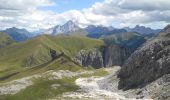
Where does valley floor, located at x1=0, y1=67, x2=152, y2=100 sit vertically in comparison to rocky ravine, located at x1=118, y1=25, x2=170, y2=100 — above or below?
below

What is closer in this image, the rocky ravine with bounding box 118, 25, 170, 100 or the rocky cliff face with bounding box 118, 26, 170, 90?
the rocky ravine with bounding box 118, 25, 170, 100

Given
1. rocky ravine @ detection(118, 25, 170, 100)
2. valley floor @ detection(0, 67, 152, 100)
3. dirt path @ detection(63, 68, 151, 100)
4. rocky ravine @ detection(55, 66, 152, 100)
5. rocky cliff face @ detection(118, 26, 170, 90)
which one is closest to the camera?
rocky ravine @ detection(55, 66, 152, 100)

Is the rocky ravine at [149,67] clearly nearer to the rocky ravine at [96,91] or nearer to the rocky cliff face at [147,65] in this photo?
the rocky cliff face at [147,65]

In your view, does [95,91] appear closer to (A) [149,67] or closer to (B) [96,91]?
(B) [96,91]

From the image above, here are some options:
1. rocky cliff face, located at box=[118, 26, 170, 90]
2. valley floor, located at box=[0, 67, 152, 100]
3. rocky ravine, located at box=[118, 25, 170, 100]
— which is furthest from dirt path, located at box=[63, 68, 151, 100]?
rocky ravine, located at box=[118, 25, 170, 100]

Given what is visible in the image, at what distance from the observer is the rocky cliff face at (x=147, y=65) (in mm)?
145500

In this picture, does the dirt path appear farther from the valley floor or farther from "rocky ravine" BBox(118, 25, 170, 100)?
"rocky ravine" BBox(118, 25, 170, 100)

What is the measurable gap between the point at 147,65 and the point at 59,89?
3894 centimetres

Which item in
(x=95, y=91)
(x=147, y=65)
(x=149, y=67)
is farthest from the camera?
(x=147, y=65)

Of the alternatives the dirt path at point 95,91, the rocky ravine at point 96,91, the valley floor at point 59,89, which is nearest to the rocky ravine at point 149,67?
the rocky ravine at point 96,91

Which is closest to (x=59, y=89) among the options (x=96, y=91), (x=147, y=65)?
(x=96, y=91)

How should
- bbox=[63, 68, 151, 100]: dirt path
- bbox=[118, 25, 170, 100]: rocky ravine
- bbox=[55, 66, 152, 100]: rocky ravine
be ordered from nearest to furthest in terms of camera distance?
bbox=[55, 66, 152, 100]: rocky ravine
bbox=[63, 68, 151, 100]: dirt path
bbox=[118, 25, 170, 100]: rocky ravine

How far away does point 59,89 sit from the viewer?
15525cm

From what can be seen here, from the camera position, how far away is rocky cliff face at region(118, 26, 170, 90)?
146m
